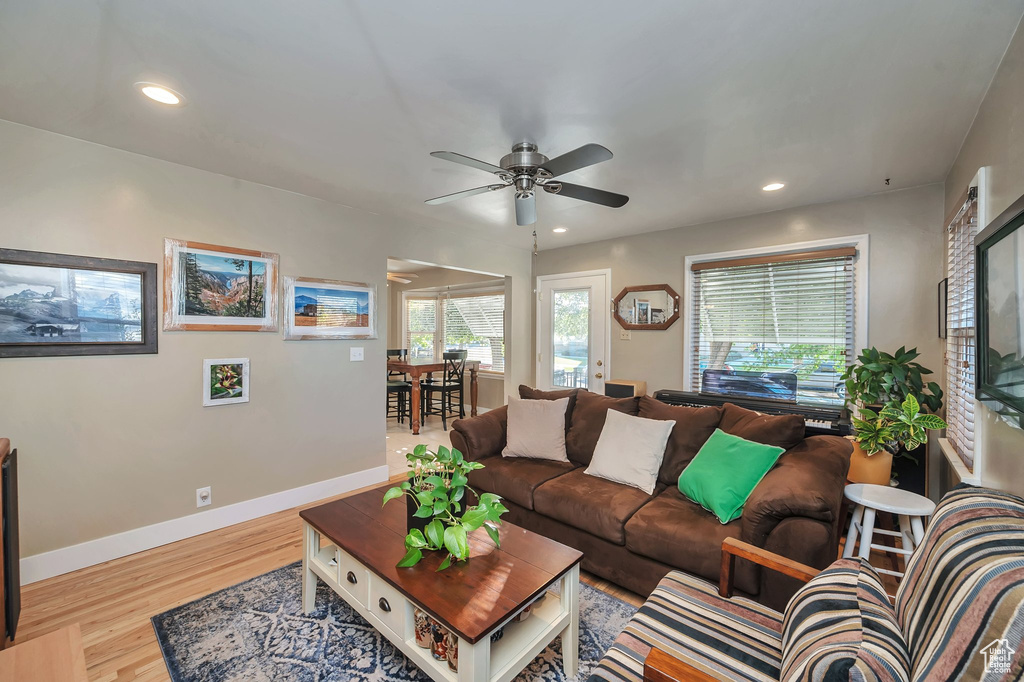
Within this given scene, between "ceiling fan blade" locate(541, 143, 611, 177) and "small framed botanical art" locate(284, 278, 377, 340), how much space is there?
2.25m

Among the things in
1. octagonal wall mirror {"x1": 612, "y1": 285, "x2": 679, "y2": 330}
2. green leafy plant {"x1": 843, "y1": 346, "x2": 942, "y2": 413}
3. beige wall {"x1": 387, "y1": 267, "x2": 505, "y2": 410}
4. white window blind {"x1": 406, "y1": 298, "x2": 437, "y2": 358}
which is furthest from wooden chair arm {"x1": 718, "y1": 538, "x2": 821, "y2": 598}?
white window blind {"x1": 406, "y1": 298, "x2": 437, "y2": 358}

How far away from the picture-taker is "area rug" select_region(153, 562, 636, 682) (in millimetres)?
1695

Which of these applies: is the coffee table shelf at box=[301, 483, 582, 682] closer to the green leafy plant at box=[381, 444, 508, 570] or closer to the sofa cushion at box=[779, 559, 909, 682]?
the green leafy plant at box=[381, 444, 508, 570]

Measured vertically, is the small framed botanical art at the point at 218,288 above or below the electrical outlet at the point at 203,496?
above

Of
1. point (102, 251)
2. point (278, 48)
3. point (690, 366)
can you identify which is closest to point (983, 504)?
point (278, 48)

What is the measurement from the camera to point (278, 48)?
159cm

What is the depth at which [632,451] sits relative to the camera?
258cm

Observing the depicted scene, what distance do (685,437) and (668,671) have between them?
174 cm

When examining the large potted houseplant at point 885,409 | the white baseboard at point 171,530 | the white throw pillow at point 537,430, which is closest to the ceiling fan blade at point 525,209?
the white throw pillow at point 537,430

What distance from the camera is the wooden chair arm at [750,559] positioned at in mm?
1403

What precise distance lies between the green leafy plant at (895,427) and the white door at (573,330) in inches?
99.5

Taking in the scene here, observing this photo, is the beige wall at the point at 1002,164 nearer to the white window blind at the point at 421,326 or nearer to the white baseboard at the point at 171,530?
the white baseboard at the point at 171,530

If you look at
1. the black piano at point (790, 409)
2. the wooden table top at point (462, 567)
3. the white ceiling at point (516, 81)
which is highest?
the white ceiling at point (516, 81)

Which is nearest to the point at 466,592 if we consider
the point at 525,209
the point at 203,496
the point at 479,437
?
the point at 479,437
